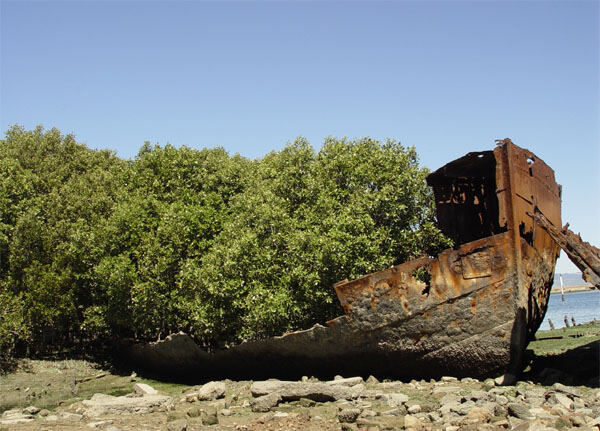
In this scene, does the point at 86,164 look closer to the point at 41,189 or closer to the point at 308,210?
the point at 41,189

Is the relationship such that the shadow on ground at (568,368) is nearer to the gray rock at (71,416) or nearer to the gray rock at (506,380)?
the gray rock at (506,380)

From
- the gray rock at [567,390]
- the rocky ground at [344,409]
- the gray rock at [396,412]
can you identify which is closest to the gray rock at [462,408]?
the rocky ground at [344,409]

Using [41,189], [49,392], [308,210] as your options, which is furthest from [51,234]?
[308,210]

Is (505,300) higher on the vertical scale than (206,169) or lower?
lower

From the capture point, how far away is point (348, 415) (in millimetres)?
10320

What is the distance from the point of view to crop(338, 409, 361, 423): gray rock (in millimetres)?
10312

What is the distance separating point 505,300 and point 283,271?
243 inches

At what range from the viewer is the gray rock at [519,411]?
30.6 ft

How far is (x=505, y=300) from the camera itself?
1199 cm

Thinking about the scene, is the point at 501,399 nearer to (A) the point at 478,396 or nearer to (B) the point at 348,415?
(A) the point at 478,396

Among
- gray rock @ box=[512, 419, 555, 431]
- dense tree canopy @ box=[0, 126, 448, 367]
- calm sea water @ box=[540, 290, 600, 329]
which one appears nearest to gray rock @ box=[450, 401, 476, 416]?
Result: gray rock @ box=[512, 419, 555, 431]

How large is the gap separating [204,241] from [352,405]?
30.6 ft

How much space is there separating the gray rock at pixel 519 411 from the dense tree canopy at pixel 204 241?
20.1 ft

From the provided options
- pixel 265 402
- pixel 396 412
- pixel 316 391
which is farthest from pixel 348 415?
pixel 265 402
